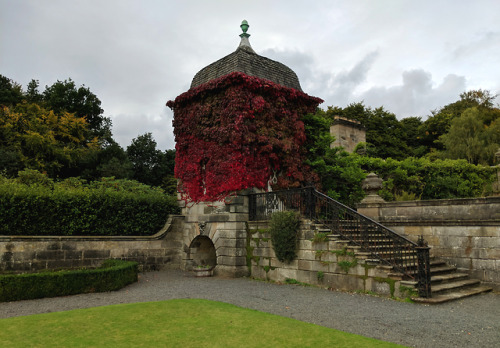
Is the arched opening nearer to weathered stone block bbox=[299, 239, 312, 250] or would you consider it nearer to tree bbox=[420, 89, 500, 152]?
weathered stone block bbox=[299, 239, 312, 250]

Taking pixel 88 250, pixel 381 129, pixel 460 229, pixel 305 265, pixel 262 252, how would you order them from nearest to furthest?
pixel 460 229, pixel 305 265, pixel 262 252, pixel 88 250, pixel 381 129

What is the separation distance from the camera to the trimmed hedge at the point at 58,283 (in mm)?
8453

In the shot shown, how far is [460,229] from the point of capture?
965cm

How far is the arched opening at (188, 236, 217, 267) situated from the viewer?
14188mm

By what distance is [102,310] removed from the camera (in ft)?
22.6

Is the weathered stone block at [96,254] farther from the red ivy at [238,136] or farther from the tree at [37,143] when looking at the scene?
the tree at [37,143]

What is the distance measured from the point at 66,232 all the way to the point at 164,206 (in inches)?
155

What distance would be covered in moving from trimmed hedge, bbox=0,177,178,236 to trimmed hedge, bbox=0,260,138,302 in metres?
3.04

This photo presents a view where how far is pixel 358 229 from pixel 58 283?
804 centimetres

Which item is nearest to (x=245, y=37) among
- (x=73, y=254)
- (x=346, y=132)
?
(x=73, y=254)

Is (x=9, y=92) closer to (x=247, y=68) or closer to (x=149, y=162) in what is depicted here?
(x=149, y=162)

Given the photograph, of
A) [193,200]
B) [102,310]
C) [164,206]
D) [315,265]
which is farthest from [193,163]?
[102,310]

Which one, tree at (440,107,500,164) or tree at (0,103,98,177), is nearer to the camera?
tree at (0,103,98,177)

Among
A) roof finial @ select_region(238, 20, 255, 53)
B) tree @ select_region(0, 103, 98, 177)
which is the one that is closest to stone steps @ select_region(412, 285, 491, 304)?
roof finial @ select_region(238, 20, 255, 53)
